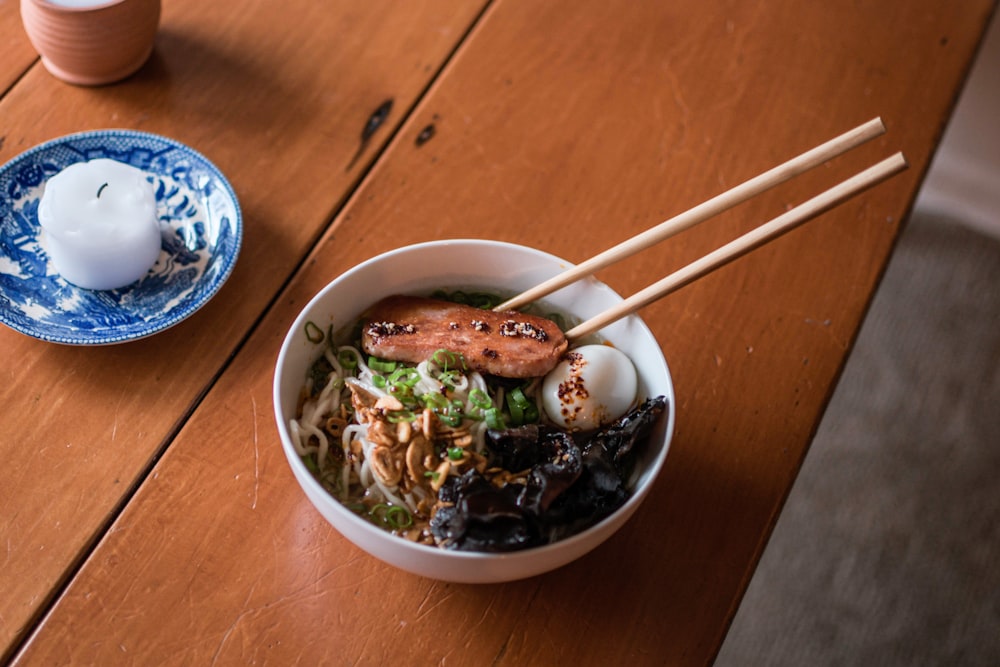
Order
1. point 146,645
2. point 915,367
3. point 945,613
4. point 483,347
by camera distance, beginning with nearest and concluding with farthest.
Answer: point 146,645 < point 483,347 < point 945,613 < point 915,367

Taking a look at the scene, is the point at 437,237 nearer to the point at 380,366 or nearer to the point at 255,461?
the point at 380,366

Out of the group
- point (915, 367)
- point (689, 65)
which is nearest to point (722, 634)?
point (689, 65)

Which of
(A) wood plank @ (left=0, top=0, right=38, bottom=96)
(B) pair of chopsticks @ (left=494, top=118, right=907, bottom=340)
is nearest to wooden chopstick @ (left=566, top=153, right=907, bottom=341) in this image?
(B) pair of chopsticks @ (left=494, top=118, right=907, bottom=340)

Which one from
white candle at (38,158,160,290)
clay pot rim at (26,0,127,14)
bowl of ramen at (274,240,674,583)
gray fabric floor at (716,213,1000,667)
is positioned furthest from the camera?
gray fabric floor at (716,213,1000,667)

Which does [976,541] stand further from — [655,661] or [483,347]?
[483,347]

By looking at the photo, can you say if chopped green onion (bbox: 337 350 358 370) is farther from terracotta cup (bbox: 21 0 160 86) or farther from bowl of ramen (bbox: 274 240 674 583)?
terracotta cup (bbox: 21 0 160 86)

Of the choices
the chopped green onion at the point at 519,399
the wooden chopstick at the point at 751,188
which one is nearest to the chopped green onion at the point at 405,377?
the chopped green onion at the point at 519,399

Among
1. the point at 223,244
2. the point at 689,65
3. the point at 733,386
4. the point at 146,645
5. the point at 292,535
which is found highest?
the point at 689,65
